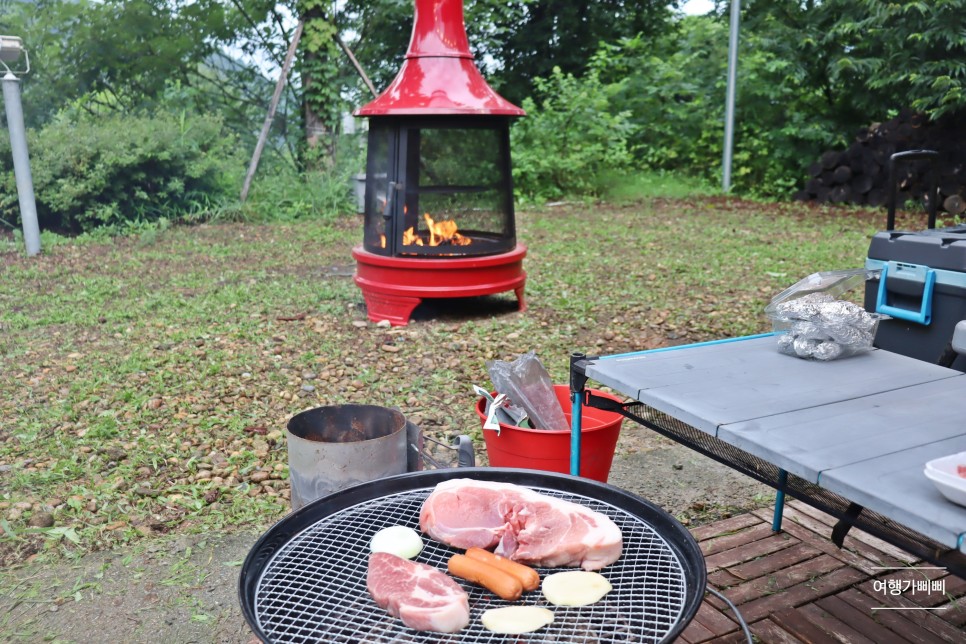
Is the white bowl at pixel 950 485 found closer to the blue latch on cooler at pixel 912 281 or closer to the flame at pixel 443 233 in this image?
the blue latch on cooler at pixel 912 281

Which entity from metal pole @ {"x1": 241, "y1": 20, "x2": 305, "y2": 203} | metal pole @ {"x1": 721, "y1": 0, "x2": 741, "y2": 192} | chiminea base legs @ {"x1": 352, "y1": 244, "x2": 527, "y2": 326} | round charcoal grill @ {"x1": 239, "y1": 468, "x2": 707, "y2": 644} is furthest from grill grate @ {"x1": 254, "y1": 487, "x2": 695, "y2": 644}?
metal pole @ {"x1": 721, "y1": 0, "x2": 741, "y2": 192}

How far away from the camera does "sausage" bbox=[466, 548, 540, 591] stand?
1544 millimetres

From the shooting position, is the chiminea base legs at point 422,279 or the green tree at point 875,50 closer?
the chiminea base legs at point 422,279

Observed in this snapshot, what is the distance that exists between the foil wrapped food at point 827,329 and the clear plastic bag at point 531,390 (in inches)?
29.5

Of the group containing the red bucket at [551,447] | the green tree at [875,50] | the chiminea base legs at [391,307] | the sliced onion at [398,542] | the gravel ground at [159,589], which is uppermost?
the green tree at [875,50]

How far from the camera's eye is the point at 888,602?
229 cm

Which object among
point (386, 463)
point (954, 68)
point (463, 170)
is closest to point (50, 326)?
point (463, 170)

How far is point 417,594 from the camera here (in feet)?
4.83

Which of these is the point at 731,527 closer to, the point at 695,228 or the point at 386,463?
the point at 386,463

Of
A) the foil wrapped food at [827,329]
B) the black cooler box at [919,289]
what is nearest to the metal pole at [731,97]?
the black cooler box at [919,289]

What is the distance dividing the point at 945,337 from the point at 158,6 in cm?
985

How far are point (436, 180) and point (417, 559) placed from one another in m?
3.51

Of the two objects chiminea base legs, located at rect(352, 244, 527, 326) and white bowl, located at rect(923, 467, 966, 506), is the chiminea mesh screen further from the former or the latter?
white bowl, located at rect(923, 467, 966, 506)

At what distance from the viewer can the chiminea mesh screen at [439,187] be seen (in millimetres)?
4820
